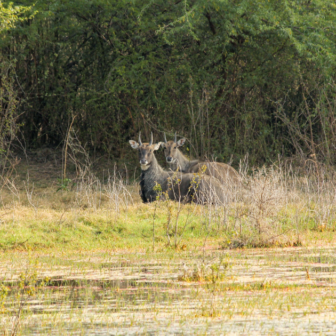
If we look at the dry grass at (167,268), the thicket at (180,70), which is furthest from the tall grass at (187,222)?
the thicket at (180,70)

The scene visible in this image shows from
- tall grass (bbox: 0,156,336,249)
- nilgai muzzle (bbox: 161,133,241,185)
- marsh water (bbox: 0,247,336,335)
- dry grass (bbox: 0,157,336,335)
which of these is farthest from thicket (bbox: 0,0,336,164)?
marsh water (bbox: 0,247,336,335)

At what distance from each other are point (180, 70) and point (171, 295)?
418 inches

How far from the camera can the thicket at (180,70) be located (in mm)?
14780

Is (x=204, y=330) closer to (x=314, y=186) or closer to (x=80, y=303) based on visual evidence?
(x=80, y=303)

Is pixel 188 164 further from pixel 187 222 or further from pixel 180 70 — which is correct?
pixel 187 222

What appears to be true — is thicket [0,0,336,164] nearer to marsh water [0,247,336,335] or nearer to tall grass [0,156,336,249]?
tall grass [0,156,336,249]

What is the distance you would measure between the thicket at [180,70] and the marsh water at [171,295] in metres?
7.10

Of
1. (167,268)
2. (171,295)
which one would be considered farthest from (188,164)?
(171,295)

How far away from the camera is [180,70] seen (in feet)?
52.5

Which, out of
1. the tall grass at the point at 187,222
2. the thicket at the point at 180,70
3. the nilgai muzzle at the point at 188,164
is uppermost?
the thicket at the point at 180,70

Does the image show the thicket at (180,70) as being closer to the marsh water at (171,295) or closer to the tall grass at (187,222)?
the tall grass at (187,222)

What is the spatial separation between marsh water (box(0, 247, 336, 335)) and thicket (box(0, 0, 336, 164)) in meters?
7.10

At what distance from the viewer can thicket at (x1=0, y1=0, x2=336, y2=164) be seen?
14780mm

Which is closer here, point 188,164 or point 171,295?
point 171,295
